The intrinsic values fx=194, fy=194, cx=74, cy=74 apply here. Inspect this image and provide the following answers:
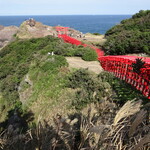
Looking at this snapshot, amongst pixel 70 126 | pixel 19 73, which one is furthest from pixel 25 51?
pixel 70 126

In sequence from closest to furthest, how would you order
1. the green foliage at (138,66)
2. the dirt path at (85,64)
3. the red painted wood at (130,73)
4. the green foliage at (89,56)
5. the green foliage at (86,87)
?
1. the red painted wood at (130,73)
2. the green foliage at (138,66)
3. the green foliage at (86,87)
4. the dirt path at (85,64)
5. the green foliage at (89,56)

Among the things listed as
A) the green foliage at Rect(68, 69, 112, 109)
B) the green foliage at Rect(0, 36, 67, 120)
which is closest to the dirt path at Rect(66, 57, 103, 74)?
the green foliage at Rect(0, 36, 67, 120)

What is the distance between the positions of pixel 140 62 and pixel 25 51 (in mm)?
14765

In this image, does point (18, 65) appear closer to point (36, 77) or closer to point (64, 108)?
point (36, 77)

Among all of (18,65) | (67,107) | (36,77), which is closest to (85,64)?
(36,77)

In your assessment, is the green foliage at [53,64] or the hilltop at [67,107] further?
the green foliage at [53,64]

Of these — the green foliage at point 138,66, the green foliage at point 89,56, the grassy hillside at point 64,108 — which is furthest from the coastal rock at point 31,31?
the green foliage at point 138,66

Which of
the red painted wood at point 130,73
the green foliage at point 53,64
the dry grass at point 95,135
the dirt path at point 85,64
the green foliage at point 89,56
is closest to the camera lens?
the dry grass at point 95,135

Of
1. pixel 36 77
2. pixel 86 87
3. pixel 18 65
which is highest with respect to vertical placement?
pixel 86 87

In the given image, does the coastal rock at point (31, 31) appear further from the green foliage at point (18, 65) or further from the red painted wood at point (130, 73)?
the red painted wood at point (130, 73)

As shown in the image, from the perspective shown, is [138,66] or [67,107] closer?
[138,66]

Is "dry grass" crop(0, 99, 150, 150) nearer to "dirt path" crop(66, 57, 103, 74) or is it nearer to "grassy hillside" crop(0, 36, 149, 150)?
"grassy hillside" crop(0, 36, 149, 150)

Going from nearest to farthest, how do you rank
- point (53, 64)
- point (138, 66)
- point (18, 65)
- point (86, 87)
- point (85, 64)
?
1. point (138, 66)
2. point (86, 87)
3. point (53, 64)
4. point (85, 64)
5. point (18, 65)

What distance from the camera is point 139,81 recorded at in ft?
26.0
